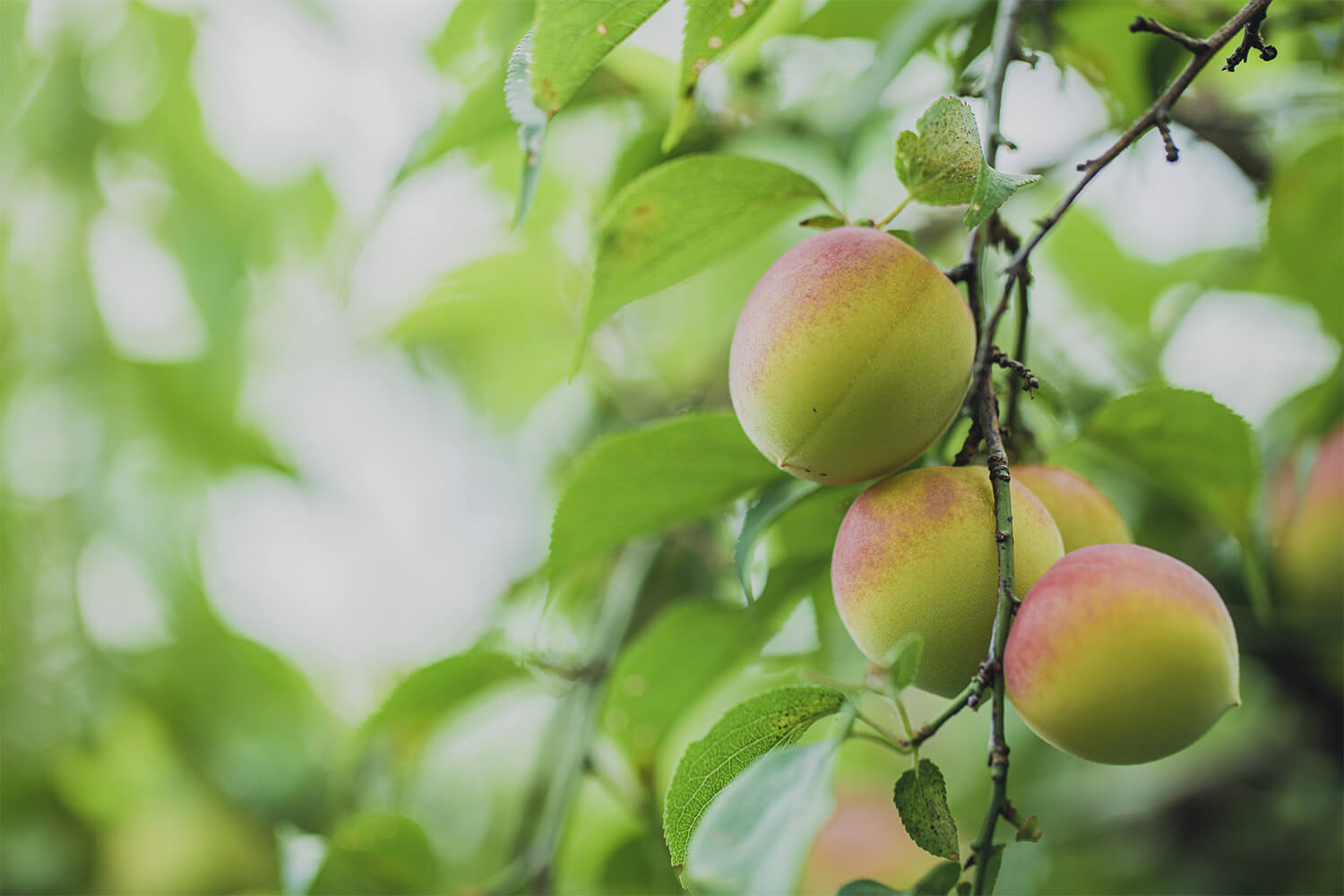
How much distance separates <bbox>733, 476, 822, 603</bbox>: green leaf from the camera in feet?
1.64

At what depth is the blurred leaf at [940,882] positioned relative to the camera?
406mm

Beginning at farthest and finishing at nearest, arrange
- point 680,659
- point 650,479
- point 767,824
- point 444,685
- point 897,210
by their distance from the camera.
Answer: point 444,685, point 680,659, point 650,479, point 897,210, point 767,824

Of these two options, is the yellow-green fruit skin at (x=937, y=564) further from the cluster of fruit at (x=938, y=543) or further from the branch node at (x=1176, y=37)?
the branch node at (x=1176, y=37)

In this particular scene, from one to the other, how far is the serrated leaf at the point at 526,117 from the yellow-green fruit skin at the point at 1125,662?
0.26 m

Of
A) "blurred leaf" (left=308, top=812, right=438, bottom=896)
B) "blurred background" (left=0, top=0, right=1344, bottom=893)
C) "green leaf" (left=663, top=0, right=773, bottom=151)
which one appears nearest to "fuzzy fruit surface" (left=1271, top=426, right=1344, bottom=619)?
"blurred background" (left=0, top=0, right=1344, bottom=893)

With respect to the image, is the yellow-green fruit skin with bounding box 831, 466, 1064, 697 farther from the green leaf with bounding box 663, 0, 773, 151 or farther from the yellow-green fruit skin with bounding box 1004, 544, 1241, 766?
the green leaf with bounding box 663, 0, 773, 151

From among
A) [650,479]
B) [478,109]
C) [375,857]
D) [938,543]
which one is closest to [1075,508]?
[938,543]

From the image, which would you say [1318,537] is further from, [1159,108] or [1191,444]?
[1159,108]

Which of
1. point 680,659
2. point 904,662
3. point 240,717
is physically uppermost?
point 904,662

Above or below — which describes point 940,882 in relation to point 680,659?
above

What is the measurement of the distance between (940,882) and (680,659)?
0.31 metres

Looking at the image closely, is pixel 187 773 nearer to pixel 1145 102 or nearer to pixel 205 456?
pixel 205 456

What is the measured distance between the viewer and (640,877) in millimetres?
850

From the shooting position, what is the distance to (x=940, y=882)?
1.33ft
